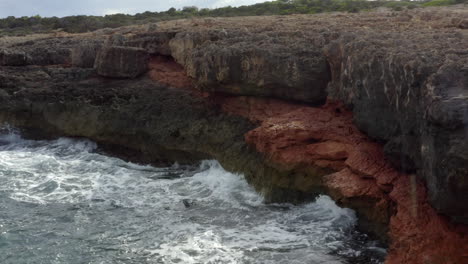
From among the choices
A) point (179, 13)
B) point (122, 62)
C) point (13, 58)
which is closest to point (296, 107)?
point (122, 62)

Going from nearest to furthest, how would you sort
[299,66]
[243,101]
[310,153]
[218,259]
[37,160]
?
[218,259] → [310,153] → [299,66] → [243,101] → [37,160]

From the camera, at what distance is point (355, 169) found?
9.95m

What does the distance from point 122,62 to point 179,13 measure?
83.2 feet

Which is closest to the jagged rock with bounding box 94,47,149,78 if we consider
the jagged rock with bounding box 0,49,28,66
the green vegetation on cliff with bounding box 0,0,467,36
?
the jagged rock with bounding box 0,49,28,66

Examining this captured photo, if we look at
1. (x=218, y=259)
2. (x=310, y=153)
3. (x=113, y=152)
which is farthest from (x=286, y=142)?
(x=113, y=152)

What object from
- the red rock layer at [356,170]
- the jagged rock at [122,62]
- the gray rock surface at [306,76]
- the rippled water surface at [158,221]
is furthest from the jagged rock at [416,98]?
the jagged rock at [122,62]

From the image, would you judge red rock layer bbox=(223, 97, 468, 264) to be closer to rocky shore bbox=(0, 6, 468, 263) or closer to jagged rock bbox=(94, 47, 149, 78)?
rocky shore bbox=(0, 6, 468, 263)

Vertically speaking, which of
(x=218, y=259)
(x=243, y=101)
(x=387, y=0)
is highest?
(x=387, y=0)

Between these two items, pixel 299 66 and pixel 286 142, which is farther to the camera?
pixel 299 66

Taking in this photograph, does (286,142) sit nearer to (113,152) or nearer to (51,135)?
(113,152)

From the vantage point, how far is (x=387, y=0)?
3678 centimetres

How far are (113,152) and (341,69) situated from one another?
7.45 m

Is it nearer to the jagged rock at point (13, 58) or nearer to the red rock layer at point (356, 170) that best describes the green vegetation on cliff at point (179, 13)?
the jagged rock at point (13, 58)

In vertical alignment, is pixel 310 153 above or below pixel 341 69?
below
